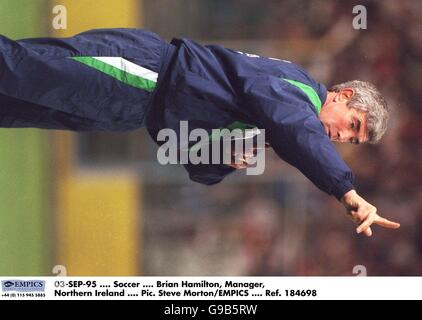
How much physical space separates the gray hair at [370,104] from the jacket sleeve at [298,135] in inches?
9.1

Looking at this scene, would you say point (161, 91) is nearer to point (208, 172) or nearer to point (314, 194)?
point (208, 172)

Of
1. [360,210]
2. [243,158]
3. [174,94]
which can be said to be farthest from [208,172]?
[360,210]

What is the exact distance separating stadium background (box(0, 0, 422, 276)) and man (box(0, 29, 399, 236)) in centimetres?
15

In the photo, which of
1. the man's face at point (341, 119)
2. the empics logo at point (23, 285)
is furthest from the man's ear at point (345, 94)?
the empics logo at point (23, 285)

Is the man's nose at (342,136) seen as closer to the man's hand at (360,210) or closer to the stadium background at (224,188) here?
the stadium background at (224,188)

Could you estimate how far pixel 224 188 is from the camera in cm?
247

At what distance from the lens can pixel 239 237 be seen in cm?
250

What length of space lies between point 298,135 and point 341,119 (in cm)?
29

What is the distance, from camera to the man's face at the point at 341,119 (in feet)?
7.56

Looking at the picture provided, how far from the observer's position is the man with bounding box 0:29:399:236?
2.09 m

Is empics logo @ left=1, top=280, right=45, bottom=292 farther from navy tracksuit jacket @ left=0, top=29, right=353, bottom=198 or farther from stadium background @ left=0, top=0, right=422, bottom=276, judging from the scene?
navy tracksuit jacket @ left=0, top=29, right=353, bottom=198

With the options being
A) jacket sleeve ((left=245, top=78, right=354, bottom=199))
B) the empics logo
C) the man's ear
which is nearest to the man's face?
the man's ear

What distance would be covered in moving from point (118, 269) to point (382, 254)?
0.81 m
